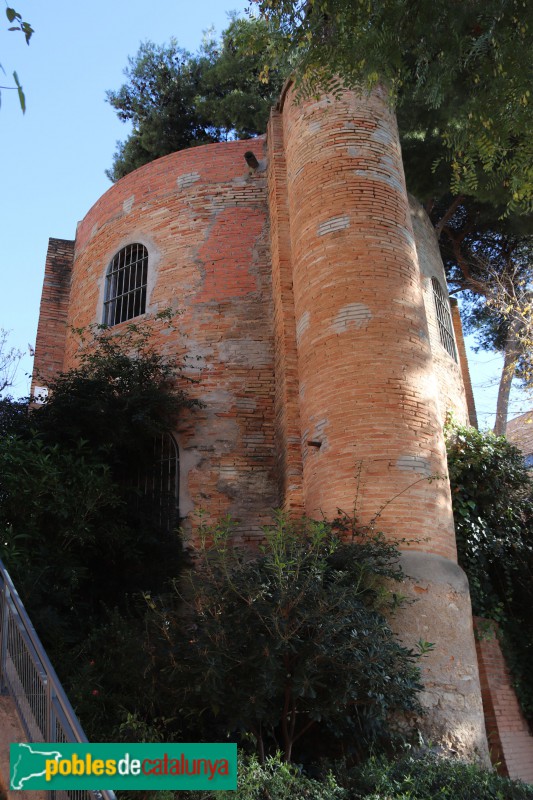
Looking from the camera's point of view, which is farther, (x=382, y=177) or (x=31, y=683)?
(x=382, y=177)

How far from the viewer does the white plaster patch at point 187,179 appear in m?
12.5

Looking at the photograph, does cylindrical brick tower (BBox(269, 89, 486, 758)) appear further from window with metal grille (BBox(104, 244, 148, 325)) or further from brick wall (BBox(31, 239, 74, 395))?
brick wall (BBox(31, 239, 74, 395))

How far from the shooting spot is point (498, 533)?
394 inches

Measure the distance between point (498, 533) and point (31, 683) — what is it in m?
6.70

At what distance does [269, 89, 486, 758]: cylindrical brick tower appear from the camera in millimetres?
7500

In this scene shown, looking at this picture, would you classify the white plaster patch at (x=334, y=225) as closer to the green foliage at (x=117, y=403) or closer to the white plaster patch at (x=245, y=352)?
the white plaster patch at (x=245, y=352)

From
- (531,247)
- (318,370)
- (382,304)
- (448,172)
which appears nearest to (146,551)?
(318,370)

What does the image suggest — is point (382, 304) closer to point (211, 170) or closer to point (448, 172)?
point (211, 170)

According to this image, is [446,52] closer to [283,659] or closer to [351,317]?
[351,317]

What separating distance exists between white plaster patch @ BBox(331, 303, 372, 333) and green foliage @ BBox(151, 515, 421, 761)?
2.98 metres

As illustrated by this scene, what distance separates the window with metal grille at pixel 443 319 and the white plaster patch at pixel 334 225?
394 cm

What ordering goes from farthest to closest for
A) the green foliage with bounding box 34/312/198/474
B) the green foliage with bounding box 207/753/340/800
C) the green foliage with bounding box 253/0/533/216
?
1. the green foliage with bounding box 34/312/198/474
2. the green foliage with bounding box 253/0/533/216
3. the green foliage with bounding box 207/753/340/800

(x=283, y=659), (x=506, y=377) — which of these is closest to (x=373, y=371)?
(x=283, y=659)

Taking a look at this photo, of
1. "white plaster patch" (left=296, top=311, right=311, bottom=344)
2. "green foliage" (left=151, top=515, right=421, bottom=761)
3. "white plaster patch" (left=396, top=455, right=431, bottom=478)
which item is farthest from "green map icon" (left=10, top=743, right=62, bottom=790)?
"white plaster patch" (left=296, top=311, right=311, bottom=344)
